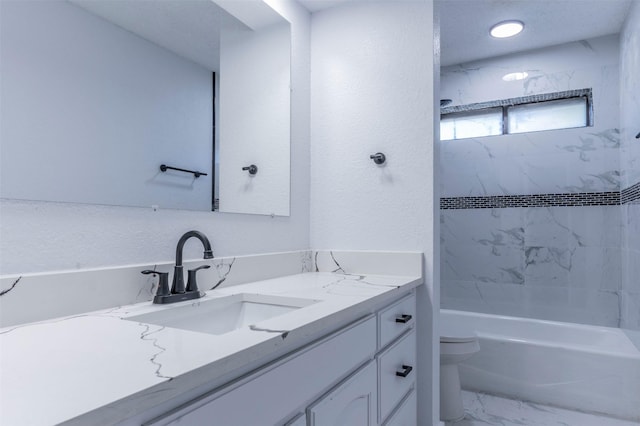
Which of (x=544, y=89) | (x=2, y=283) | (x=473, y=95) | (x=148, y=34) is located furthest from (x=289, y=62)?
(x=544, y=89)

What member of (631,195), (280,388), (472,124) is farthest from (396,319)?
(472,124)

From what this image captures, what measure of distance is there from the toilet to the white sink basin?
129 centimetres

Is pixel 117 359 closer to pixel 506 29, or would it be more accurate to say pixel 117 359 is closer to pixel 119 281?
pixel 119 281

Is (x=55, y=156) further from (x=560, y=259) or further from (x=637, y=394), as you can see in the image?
(x=560, y=259)

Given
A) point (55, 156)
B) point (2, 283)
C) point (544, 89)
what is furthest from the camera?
point (544, 89)

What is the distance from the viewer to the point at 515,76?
309 cm

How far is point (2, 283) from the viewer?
87 centimetres

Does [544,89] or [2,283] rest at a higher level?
[544,89]

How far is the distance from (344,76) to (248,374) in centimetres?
163

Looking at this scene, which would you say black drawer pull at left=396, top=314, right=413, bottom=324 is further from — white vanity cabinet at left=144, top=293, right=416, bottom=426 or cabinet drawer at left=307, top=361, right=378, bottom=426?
cabinet drawer at left=307, top=361, right=378, bottom=426

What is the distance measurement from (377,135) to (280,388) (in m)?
1.36

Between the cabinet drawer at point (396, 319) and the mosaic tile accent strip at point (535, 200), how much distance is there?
71.2 inches

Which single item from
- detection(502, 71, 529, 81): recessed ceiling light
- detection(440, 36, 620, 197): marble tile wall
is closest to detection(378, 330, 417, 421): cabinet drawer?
detection(440, 36, 620, 197): marble tile wall

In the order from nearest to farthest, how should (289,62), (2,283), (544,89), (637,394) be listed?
(2,283) → (289,62) → (637,394) → (544,89)
